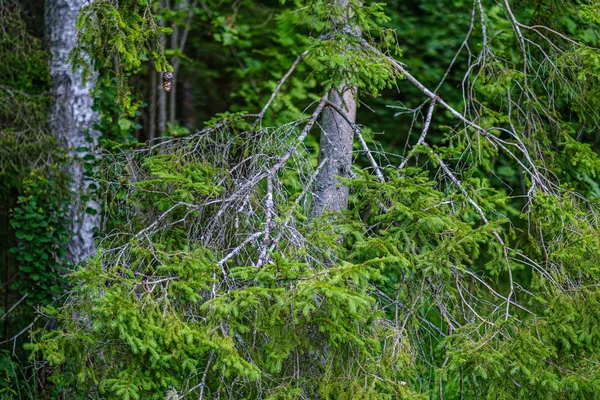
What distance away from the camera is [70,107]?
6.02 meters

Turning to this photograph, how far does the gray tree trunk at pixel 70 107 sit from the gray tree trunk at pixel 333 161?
2.55m

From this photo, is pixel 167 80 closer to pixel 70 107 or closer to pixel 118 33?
pixel 118 33

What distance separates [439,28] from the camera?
854cm

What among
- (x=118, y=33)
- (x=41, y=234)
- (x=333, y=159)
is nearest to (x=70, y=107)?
(x=41, y=234)

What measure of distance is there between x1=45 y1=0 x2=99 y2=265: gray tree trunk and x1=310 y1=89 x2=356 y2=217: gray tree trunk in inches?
100

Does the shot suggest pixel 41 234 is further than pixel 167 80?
Yes

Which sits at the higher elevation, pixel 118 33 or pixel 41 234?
pixel 118 33

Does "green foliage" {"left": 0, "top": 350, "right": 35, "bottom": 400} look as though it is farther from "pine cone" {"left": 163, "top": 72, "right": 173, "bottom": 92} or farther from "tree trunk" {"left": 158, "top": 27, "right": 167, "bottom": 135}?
"tree trunk" {"left": 158, "top": 27, "right": 167, "bottom": 135}

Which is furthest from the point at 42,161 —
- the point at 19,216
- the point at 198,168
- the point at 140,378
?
the point at 140,378

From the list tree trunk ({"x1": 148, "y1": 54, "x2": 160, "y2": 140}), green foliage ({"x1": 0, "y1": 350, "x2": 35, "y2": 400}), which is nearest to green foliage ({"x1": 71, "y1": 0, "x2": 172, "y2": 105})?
green foliage ({"x1": 0, "y1": 350, "x2": 35, "y2": 400})

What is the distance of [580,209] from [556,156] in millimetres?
602

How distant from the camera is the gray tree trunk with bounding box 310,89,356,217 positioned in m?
4.15

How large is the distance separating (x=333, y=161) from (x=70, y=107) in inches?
115

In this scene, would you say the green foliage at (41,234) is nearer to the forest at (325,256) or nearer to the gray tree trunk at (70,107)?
the gray tree trunk at (70,107)
